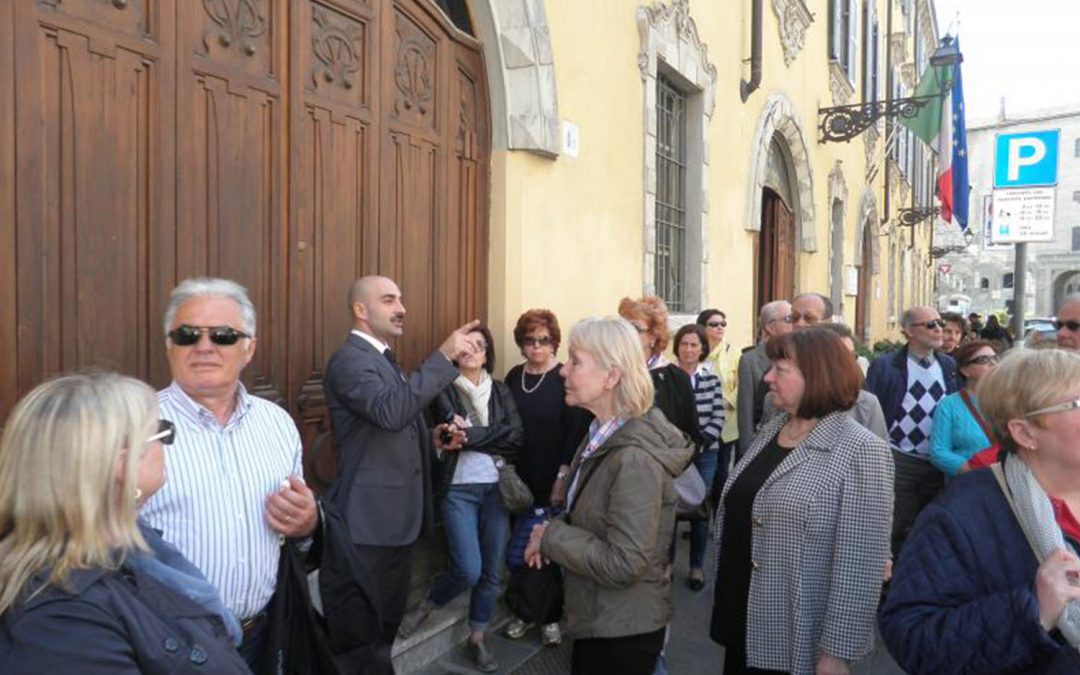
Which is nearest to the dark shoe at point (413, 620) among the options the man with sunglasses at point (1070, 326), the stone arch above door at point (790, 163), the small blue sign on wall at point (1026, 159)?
the man with sunglasses at point (1070, 326)

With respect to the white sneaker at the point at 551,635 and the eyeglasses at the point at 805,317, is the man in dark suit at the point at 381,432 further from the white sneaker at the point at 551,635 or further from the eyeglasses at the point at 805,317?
the eyeglasses at the point at 805,317

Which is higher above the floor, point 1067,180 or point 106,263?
point 1067,180

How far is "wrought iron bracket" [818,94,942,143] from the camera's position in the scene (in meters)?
11.0

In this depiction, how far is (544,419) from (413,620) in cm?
125

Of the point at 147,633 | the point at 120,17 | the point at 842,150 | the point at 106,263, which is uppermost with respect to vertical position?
the point at 842,150

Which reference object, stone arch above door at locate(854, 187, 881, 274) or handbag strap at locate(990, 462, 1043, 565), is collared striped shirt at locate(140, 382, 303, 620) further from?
stone arch above door at locate(854, 187, 881, 274)

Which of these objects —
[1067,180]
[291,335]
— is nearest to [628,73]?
[291,335]

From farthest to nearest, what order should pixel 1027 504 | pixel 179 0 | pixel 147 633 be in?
pixel 179 0, pixel 1027 504, pixel 147 633

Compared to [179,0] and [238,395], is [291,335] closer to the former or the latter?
[238,395]

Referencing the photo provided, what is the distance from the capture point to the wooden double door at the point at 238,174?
8.04ft

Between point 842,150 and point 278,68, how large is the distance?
12089 mm

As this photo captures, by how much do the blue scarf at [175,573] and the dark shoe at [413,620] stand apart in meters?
2.25

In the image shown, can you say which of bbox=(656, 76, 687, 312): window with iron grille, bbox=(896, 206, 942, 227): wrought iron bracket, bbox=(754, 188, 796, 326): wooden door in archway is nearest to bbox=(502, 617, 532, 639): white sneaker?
bbox=(656, 76, 687, 312): window with iron grille

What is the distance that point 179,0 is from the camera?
114 inches
